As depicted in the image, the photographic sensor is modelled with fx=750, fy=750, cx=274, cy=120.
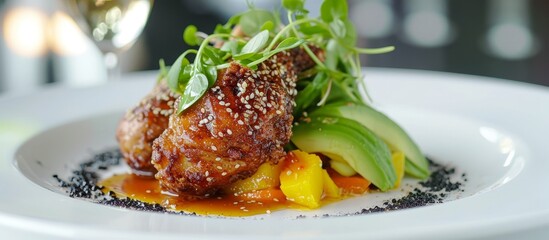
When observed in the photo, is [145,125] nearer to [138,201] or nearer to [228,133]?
[138,201]

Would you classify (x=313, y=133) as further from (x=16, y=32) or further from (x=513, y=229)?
(x=16, y=32)

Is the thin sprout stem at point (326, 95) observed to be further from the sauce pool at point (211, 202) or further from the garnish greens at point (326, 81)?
the sauce pool at point (211, 202)

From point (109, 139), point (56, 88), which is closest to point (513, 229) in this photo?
point (109, 139)

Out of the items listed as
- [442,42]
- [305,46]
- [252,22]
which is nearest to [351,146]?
[305,46]

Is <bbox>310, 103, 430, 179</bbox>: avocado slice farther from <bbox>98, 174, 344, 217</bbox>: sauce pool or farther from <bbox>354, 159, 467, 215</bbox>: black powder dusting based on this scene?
<bbox>98, 174, 344, 217</bbox>: sauce pool

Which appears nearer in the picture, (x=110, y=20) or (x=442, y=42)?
(x=110, y=20)

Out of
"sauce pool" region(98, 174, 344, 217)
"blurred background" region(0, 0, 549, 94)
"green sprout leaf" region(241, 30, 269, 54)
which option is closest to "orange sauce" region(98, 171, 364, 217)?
"sauce pool" region(98, 174, 344, 217)

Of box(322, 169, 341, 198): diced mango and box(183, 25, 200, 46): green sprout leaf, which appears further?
box(183, 25, 200, 46): green sprout leaf
